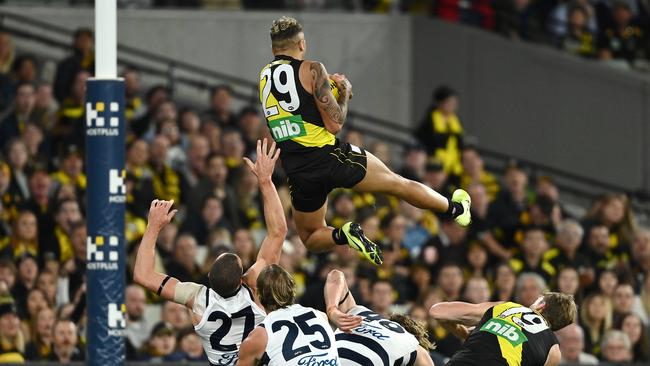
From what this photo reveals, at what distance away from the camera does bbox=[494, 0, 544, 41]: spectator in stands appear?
24.5m

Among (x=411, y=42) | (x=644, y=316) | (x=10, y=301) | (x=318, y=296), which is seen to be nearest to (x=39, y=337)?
(x=10, y=301)

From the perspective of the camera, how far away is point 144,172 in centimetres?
1892

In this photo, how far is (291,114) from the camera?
1265cm

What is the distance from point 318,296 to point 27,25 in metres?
7.51

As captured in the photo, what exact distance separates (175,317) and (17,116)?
3.93 meters

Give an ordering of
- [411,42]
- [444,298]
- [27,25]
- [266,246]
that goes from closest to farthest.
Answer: [266,246], [444,298], [27,25], [411,42]

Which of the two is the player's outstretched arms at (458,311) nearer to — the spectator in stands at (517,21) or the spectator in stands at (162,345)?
the spectator in stands at (162,345)

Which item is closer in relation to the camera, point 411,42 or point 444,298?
point 444,298

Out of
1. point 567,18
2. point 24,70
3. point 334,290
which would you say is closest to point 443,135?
point 567,18

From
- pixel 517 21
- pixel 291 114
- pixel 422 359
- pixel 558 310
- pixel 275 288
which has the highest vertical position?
pixel 291 114

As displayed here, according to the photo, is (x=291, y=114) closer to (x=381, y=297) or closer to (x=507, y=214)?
(x=381, y=297)

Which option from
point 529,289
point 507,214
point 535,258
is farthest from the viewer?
point 507,214

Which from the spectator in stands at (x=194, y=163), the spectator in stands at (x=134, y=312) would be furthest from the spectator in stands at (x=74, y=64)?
the spectator in stands at (x=134, y=312)

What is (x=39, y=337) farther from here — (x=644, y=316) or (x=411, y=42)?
(x=411, y=42)
